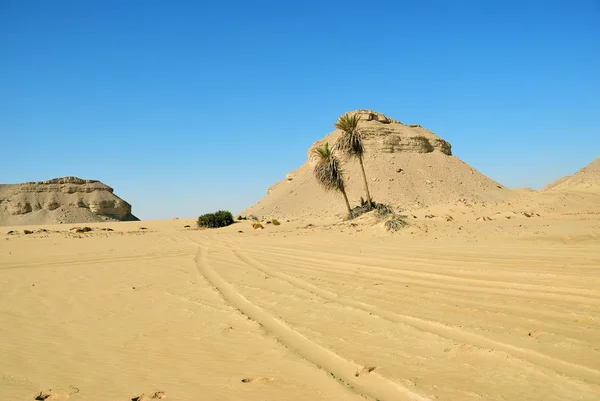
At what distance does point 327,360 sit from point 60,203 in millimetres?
76437

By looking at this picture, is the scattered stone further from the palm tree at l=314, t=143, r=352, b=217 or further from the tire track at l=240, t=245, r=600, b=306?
the palm tree at l=314, t=143, r=352, b=217

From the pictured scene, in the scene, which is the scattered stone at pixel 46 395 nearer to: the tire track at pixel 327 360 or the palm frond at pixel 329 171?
the tire track at pixel 327 360

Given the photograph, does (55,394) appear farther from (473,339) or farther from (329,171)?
(329,171)

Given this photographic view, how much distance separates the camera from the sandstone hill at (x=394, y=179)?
54766mm

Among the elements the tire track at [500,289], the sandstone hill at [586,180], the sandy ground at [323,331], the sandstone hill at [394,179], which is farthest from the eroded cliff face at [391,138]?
the tire track at [500,289]

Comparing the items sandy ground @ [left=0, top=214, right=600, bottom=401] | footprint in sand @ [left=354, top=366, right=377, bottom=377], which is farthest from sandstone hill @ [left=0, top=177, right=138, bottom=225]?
footprint in sand @ [left=354, top=366, right=377, bottom=377]

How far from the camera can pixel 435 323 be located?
4.91 m

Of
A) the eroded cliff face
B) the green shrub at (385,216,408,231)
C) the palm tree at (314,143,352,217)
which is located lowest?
the green shrub at (385,216,408,231)

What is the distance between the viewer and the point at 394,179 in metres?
57.7

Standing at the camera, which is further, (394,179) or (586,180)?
(394,179)

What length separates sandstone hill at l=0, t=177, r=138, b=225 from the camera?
214 feet

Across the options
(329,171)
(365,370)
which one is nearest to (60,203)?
(329,171)

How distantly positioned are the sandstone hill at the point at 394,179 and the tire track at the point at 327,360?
43975mm

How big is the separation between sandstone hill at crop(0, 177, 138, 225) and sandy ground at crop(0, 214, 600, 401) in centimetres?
6179
